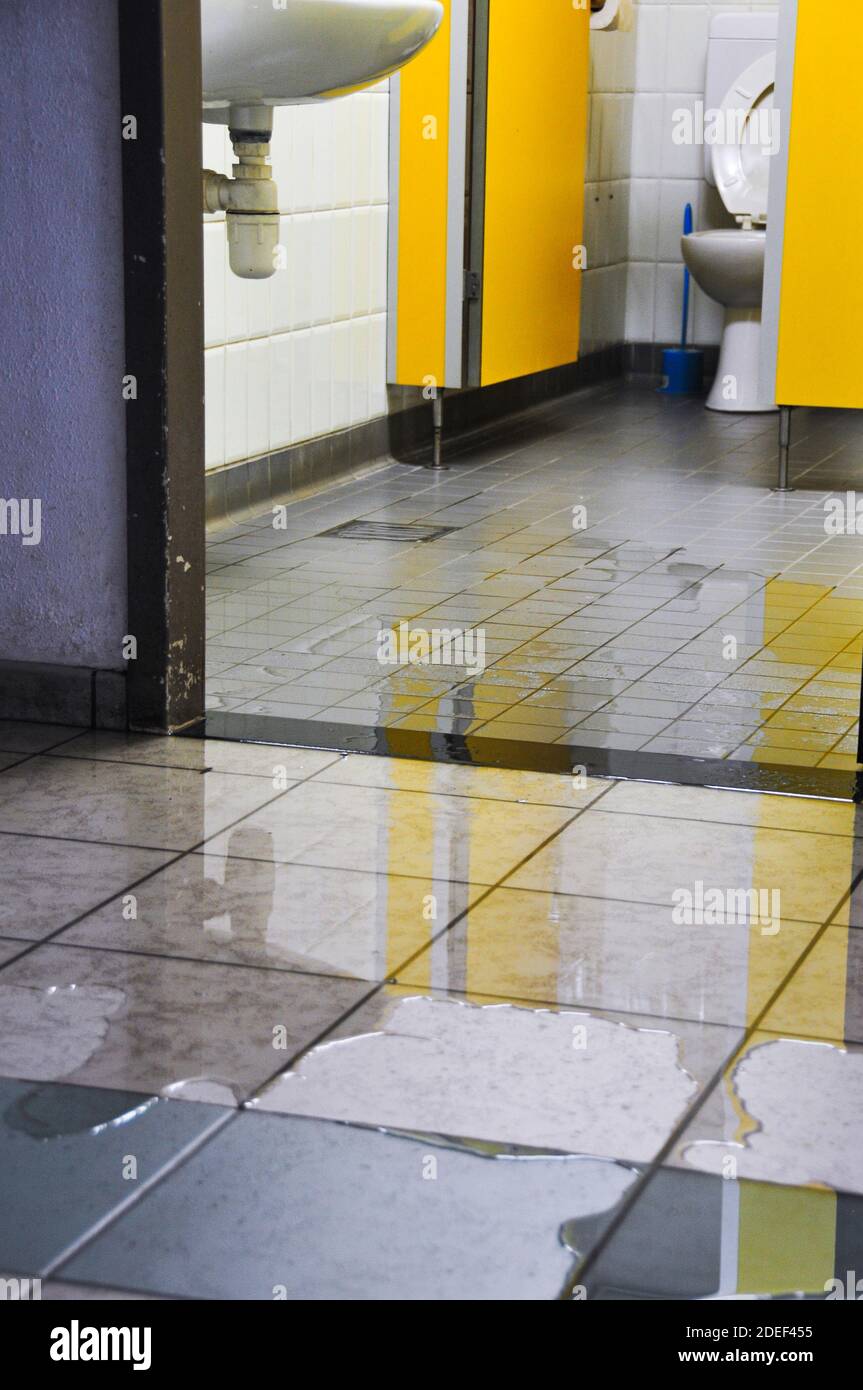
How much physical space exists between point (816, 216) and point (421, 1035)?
3234mm

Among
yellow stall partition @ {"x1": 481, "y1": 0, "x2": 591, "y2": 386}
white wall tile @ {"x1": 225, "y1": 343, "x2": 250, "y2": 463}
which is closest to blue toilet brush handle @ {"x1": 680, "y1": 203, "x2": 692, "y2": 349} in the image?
yellow stall partition @ {"x1": 481, "y1": 0, "x2": 591, "y2": 386}

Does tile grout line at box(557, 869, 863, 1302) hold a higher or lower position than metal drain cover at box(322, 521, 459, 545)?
lower

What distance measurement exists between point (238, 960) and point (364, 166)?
311 centimetres

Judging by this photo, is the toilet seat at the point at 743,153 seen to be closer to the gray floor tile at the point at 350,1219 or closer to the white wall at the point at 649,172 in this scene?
the white wall at the point at 649,172

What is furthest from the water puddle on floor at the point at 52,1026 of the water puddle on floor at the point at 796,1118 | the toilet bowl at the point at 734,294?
the toilet bowl at the point at 734,294

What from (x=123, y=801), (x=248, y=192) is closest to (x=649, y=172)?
(x=248, y=192)

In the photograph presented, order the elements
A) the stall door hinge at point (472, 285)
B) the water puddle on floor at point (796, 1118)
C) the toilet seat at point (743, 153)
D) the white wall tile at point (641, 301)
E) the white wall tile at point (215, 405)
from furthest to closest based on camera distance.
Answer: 1. the white wall tile at point (641, 301)
2. the toilet seat at point (743, 153)
3. the stall door hinge at point (472, 285)
4. the white wall tile at point (215, 405)
5. the water puddle on floor at point (796, 1118)

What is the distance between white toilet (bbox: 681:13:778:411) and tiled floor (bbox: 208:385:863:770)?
2.43 feet

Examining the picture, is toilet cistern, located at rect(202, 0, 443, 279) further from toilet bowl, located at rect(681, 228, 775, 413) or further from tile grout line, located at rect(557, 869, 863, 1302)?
toilet bowl, located at rect(681, 228, 775, 413)

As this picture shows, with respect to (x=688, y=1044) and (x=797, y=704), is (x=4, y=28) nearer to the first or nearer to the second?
(x=797, y=704)

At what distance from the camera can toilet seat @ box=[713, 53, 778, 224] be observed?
19.7 feet

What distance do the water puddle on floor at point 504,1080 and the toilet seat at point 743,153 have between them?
15.6ft

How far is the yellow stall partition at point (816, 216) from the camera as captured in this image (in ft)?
14.1

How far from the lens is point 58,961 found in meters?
1.83
